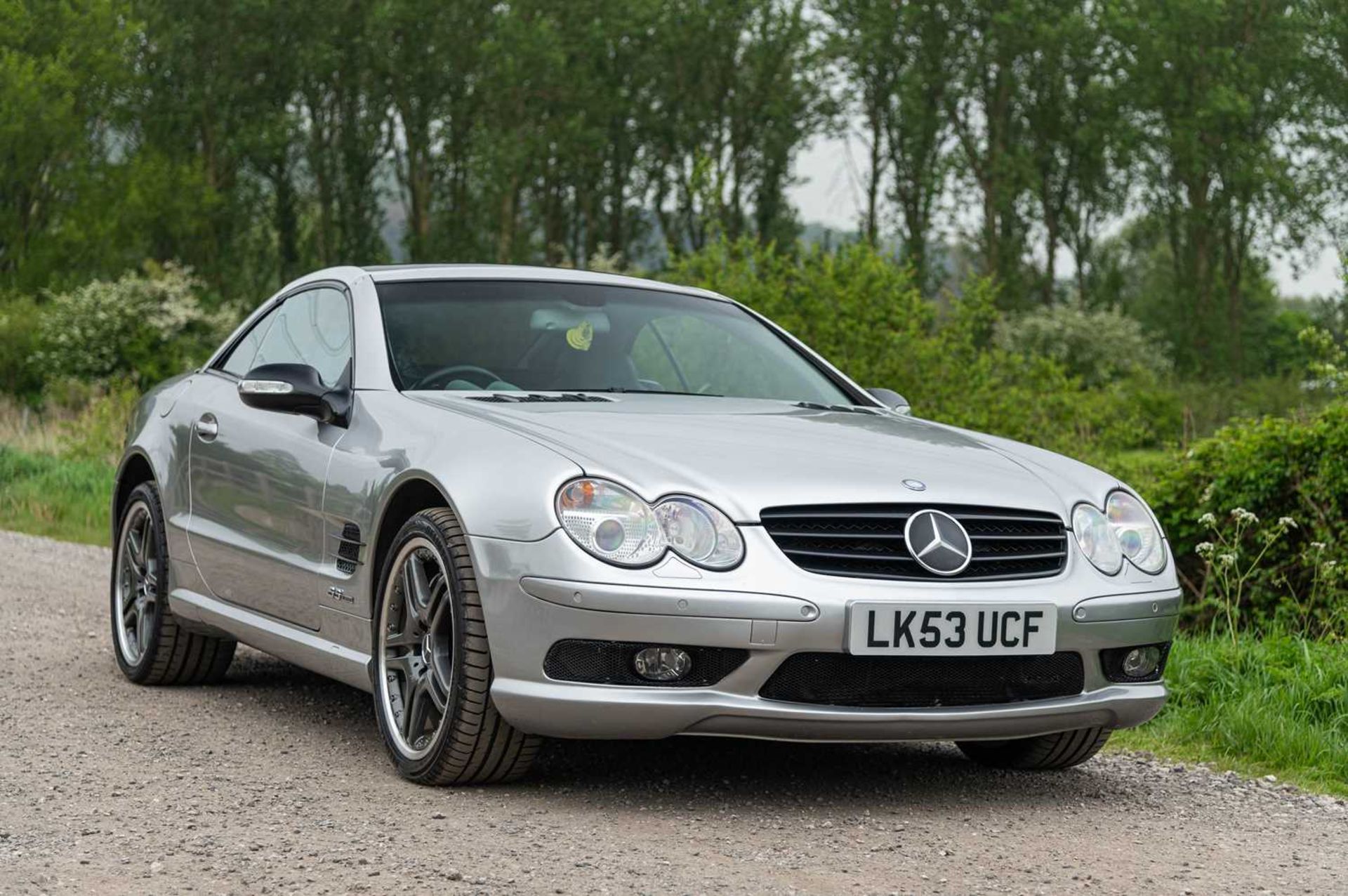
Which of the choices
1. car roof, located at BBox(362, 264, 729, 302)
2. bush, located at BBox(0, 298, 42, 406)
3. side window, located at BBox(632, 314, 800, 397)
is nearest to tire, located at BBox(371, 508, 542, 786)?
side window, located at BBox(632, 314, 800, 397)

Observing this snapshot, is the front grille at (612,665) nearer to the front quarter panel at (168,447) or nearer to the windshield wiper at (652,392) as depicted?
the windshield wiper at (652,392)

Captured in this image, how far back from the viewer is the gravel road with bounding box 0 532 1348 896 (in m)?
4.14

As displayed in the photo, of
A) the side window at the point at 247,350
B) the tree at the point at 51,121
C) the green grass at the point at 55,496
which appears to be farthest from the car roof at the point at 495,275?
the tree at the point at 51,121

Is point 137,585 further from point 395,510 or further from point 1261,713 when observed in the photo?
point 1261,713

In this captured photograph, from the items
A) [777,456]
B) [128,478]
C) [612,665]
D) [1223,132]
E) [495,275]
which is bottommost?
[612,665]

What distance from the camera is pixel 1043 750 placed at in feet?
18.5

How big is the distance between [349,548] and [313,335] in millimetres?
1256

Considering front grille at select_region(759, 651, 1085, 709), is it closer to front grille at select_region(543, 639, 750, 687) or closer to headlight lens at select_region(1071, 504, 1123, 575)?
front grille at select_region(543, 639, 750, 687)

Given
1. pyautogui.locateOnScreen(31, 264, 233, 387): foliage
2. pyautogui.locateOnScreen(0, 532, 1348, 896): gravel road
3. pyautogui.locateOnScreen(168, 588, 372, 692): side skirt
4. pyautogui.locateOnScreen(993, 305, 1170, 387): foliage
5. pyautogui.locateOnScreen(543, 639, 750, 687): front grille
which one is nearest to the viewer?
pyautogui.locateOnScreen(0, 532, 1348, 896): gravel road

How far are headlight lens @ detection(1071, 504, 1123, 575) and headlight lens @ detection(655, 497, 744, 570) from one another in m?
1.07

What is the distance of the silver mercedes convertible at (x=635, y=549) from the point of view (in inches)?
182

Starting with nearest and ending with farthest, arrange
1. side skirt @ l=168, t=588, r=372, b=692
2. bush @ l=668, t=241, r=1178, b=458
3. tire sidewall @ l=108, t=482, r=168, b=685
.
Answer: side skirt @ l=168, t=588, r=372, b=692, tire sidewall @ l=108, t=482, r=168, b=685, bush @ l=668, t=241, r=1178, b=458

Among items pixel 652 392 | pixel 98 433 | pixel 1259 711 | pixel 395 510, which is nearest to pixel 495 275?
pixel 652 392

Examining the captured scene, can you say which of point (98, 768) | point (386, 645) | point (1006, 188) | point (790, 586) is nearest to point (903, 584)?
point (790, 586)
